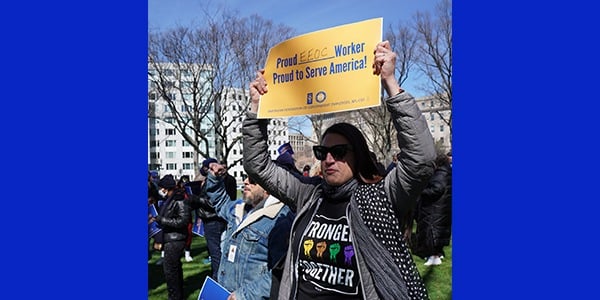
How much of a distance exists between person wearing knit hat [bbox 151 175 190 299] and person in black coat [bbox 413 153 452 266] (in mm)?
2204

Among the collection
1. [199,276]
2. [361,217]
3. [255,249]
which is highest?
[361,217]

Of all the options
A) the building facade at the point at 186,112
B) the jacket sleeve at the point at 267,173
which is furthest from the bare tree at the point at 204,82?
the jacket sleeve at the point at 267,173

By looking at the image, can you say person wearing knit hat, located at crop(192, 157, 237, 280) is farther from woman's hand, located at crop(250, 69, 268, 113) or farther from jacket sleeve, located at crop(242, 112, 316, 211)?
jacket sleeve, located at crop(242, 112, 316, 211)

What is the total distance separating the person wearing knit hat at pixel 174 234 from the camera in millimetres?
4832

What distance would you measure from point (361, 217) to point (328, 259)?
210mm

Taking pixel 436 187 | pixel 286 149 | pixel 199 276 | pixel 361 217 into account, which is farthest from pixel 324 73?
pixel 199 276

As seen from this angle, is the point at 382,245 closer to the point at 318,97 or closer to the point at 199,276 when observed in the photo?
the point at 318,97

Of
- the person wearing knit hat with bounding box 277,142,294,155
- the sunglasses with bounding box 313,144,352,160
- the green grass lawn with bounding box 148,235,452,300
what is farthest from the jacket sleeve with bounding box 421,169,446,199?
the sunglasses with bounding box 313,144,352,160

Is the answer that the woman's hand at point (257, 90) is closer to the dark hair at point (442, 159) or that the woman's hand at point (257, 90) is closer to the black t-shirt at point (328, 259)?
the black t-shirt at point (328, 259)

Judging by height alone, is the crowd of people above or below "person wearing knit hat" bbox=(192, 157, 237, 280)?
above

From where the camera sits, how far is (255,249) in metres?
2.64

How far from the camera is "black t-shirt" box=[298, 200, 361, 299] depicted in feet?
6.45

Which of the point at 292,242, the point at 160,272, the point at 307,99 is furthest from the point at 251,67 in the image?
the point at 160,272

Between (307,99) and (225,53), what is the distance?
Result: 1.97 metres
